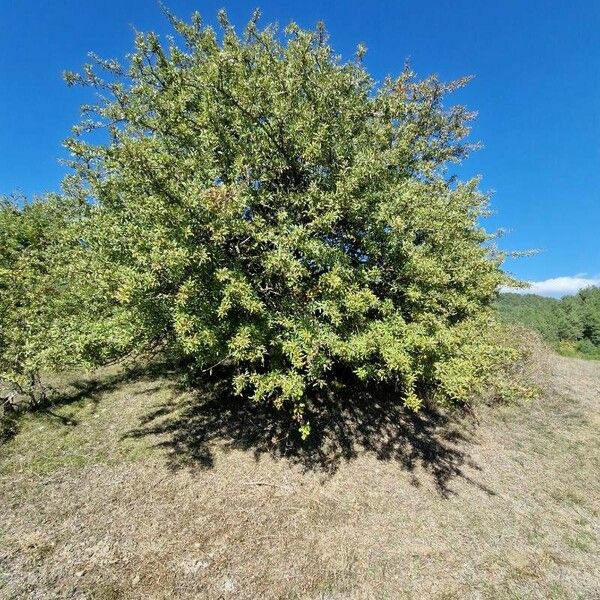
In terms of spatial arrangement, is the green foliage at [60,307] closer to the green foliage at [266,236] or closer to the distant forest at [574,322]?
the green foliage at [266,236]

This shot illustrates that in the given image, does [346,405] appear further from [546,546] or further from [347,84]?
[347,84]

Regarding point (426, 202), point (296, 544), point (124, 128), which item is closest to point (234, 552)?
point (296, 544)

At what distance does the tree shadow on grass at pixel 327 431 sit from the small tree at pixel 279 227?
11.2 feet

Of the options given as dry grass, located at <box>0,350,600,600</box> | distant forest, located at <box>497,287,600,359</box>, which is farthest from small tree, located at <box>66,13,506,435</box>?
distant forest, located at <box>497,287,600,359</box>

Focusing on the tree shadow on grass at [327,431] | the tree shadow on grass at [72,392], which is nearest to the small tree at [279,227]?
the tree shadow on grass at [327,431]

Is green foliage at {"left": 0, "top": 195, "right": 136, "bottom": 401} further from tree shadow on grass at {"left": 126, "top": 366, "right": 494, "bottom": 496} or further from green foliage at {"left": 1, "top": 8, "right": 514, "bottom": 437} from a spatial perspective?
tree shadow on grass at {"left": 126, "top": 366, "right": 494, "bottom": 496}

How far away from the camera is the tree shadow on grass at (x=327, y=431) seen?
398 inches

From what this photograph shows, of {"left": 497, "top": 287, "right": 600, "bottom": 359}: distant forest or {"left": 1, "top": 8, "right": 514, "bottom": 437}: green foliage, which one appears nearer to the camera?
{"left": 1, "top": 8, "right": 514, "bottom": 437}: green foliage

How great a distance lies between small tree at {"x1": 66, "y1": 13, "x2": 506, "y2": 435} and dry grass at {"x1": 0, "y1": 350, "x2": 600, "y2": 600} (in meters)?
2.44

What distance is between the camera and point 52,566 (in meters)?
6.42

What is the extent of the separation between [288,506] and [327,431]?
10.9ft

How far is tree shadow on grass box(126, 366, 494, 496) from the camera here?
10117 millimetres

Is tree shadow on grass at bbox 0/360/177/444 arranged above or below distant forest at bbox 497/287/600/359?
below

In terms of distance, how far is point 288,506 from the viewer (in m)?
8.25
